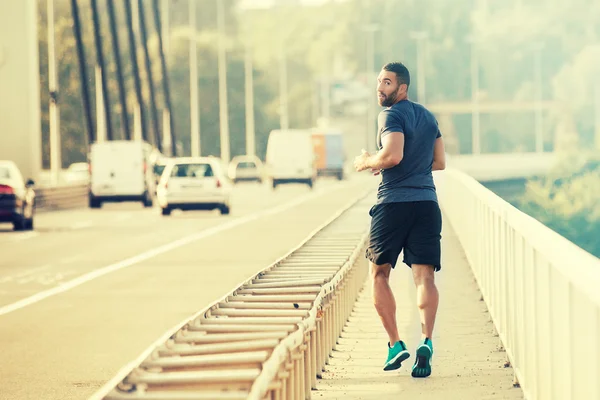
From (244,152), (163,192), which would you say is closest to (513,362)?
(163,192)

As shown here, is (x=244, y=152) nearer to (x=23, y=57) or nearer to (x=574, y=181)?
(x=574, y=181)

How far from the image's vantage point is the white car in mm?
39094

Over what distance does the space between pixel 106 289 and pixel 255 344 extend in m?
10.1

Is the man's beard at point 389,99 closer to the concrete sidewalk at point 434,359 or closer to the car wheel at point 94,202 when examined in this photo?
the concrete sidewalk at point 434,359

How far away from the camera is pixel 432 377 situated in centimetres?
981

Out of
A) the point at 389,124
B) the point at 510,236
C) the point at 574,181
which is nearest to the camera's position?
the point at 389,124

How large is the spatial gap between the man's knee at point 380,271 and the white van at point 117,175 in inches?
1411

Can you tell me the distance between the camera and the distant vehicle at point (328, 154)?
8512 cm

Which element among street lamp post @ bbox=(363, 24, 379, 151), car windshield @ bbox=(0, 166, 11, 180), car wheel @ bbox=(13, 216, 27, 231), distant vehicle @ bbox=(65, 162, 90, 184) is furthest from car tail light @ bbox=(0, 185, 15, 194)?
street lamp post @ bbox=(363, 24, 379, 151)

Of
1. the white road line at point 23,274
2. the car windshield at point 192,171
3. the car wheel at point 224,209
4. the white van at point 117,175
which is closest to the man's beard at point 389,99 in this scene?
the white road line at point 23,274

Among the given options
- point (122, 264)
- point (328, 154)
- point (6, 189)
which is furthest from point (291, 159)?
point (122, 264)

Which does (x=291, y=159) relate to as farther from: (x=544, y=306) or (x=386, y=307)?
(x=544, y=306)

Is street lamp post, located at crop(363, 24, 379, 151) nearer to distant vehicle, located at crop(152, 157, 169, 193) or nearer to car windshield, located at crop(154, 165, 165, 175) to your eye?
distant vehicle, located at crop(152, 157, 169, 193)

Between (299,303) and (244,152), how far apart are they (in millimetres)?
136406
